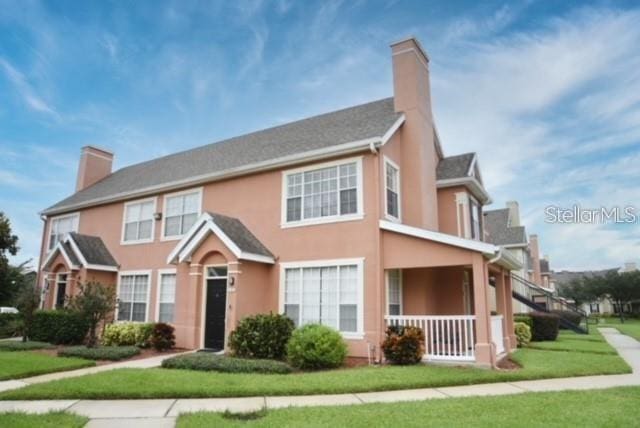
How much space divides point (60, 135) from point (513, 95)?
21.3 metres

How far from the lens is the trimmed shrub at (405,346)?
10961 mm

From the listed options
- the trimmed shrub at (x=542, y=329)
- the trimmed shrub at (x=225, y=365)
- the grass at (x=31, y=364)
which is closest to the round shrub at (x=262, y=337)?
the trimmed shrub at (x=225, y=365)

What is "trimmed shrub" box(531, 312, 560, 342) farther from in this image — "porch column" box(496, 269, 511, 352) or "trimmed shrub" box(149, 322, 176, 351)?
"trimmed shrub" box(149, 322, 176, 351)

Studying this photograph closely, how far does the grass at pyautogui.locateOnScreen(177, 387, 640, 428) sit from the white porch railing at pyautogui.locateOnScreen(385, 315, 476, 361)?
364 centimetres

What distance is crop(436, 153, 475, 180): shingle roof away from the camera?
16.0 meters

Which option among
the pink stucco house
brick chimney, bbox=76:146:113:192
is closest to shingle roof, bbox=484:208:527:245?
the pink stucco house

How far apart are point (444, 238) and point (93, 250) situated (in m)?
15.4

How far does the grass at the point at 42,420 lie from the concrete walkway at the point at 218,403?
204 mm

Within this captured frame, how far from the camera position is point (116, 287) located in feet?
61.4

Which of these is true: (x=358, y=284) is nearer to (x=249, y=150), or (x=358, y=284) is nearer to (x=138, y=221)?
(x=249, y=150)

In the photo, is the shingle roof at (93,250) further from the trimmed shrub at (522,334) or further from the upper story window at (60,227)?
the trimmed shrub at (522,334)

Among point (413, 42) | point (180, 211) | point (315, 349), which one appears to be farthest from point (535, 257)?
point (315, 349)

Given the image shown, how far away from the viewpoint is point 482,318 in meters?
10.7
